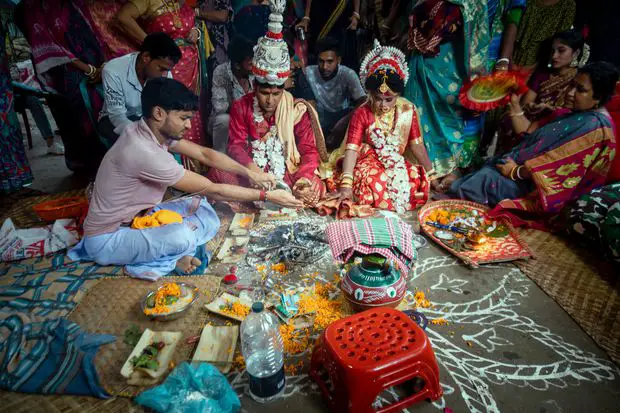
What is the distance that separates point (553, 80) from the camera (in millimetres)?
4223

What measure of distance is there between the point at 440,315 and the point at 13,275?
3.25 metres

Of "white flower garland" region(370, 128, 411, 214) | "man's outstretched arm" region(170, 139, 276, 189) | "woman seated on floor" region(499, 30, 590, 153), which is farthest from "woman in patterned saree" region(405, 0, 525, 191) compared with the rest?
"man's outstretched arm" region(170, 139, 276, 189)

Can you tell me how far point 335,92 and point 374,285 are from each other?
141 inches

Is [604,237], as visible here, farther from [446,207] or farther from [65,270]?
[65,270]

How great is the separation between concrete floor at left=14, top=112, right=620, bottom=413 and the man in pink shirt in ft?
4.04

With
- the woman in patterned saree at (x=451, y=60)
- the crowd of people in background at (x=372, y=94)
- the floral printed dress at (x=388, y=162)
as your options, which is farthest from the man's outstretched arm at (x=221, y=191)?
the woman in patterned saree at (x=451, y=60)

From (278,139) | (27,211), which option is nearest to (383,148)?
(278,139)

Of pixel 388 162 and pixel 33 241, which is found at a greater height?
pixel 388 162

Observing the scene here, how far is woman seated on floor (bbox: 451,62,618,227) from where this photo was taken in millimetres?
3240

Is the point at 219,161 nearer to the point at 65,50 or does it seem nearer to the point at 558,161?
the point at 65,50

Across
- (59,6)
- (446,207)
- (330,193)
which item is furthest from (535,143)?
(59,6)

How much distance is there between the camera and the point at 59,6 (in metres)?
3.69

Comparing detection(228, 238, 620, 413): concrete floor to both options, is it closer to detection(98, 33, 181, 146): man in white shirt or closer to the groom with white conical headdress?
the groom with white conical headdress

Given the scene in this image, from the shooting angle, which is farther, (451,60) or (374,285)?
(451,60)
